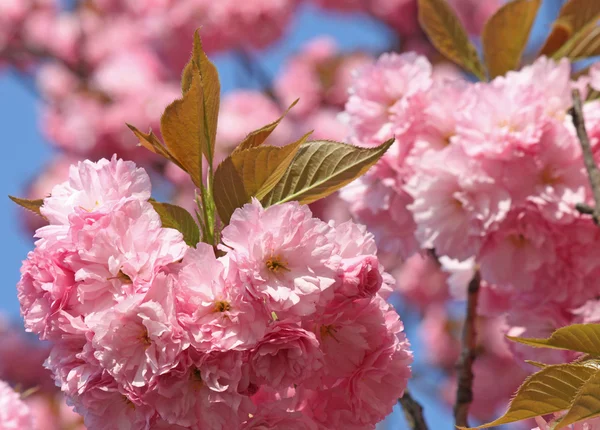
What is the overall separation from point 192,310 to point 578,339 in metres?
0.39

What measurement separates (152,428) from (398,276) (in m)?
4.48

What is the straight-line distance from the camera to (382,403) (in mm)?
949

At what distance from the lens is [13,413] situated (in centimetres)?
137

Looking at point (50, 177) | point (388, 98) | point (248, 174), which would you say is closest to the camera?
point (248, 174)

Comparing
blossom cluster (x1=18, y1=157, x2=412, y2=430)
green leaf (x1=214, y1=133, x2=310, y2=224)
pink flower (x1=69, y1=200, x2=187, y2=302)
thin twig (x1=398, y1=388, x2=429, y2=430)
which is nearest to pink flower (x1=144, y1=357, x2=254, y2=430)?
blossom cluster (x1=18, y1=157, x2=412, y2=430)

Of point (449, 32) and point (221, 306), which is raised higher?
point (221, 306)

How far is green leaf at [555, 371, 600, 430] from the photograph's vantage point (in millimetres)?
740

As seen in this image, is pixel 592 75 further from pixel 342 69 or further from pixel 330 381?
pixel 342 69

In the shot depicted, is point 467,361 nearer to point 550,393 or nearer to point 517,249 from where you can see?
point 517,249

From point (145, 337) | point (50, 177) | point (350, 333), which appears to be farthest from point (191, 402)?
point (50, 177)

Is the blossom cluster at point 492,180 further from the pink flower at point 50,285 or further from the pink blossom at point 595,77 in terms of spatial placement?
the pink flower at point 50,285

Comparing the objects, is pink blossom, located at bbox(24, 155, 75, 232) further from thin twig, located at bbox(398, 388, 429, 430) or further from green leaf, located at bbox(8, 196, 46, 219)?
green leaf, located at bbox(8, 196, 46, 219)

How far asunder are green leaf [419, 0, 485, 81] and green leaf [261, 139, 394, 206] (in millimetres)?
726

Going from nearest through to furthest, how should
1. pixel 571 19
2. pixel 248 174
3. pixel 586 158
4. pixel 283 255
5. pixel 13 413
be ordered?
pixel 283 255 → pixel 248 174 → pixel 586 158 → pixel 13 413 → pixel 571 19
